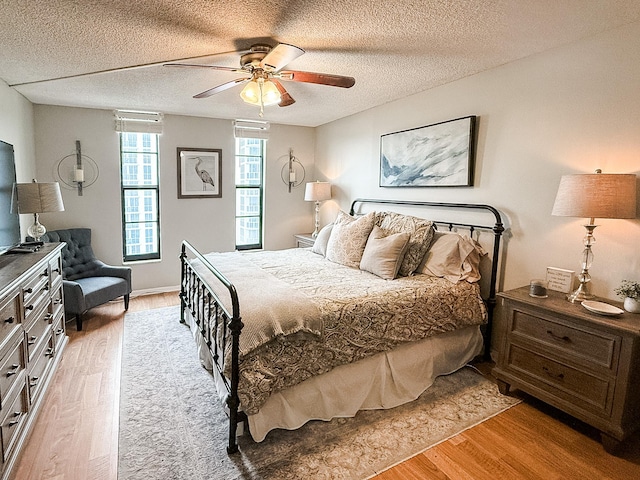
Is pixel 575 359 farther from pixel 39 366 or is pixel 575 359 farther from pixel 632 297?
pixel 39 366

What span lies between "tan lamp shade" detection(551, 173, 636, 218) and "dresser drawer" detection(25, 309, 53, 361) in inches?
132

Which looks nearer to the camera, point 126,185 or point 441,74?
point 441,74

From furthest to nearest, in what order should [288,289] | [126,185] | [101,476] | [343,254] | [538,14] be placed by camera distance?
[126,185], [343,254], [288,289], [538,14], [101,476]

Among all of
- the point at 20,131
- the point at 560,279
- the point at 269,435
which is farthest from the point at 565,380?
the point at 20,131

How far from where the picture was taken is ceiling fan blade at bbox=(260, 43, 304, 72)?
81.4 inches

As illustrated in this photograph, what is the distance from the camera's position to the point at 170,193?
4895mm

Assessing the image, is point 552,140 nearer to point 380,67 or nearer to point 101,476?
point 380,67

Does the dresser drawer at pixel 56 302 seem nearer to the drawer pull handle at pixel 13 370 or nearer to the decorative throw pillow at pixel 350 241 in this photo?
the drawer pull handle at pixel 13 370

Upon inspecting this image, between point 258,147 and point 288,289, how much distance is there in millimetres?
3465

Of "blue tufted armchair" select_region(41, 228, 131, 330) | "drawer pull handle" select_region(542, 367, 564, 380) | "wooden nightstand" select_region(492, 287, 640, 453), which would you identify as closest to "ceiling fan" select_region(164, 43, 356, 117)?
"wooden nightstand" select_region(492, 287, 640, 453)

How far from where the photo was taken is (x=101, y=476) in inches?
73.5

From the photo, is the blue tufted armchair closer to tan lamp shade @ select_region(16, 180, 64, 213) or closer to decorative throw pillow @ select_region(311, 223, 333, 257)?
tan lamp shade @ select_region(16, 180, 64, 213)

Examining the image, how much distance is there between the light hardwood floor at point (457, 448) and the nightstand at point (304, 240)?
287 centimetres

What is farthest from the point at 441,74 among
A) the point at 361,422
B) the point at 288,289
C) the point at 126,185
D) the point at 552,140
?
the point at 126,185
